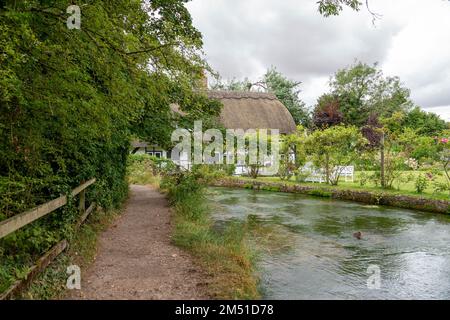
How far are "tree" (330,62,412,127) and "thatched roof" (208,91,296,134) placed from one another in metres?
8.61

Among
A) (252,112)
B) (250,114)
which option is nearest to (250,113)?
(250,114)

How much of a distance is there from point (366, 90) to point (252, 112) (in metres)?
15.0

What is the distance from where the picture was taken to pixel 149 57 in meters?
5.25

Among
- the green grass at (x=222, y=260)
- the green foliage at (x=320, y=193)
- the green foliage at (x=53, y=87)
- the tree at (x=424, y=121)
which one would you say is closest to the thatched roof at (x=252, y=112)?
the green foliage at (x=320, y=193)

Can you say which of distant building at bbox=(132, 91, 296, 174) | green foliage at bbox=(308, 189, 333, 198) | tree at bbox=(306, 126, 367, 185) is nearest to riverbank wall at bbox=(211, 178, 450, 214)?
green foliage at bbox=(308, 189, 333, 198)

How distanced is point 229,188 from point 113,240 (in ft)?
43.3

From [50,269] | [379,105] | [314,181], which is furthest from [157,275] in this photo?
[379,105]

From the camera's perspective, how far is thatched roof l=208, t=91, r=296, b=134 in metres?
29.9

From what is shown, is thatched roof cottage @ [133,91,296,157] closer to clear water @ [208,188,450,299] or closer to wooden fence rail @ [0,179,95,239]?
clear water @ [208,188,450,299]

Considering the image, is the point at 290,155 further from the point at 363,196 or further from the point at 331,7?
the point at 331,7

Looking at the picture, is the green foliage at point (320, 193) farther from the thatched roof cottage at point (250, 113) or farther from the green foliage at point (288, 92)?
the green foliage at point (288, 92)

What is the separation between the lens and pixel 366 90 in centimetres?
3894

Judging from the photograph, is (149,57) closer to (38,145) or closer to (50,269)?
(38,145)

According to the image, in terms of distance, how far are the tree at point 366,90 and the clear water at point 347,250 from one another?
26950 mm
